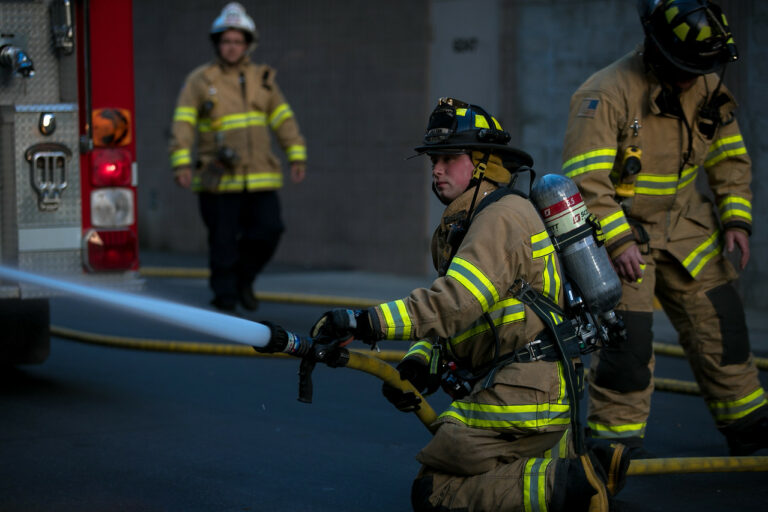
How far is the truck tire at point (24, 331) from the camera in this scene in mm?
6504

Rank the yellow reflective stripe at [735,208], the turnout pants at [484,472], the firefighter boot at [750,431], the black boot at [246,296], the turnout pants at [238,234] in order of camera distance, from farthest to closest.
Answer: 1. the black boot at [246,296]
2. the turnout pants at [238,234]
3. the yellow reflective stripe at [735,208]
4. the firefighter boot at [750,431]
5. the turnout pants at [484,472]

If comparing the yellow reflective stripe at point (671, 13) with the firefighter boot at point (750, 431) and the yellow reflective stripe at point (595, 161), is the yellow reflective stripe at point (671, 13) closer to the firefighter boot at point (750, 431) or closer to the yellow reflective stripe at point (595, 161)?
the yellow reflective stripe at point (595, 161)

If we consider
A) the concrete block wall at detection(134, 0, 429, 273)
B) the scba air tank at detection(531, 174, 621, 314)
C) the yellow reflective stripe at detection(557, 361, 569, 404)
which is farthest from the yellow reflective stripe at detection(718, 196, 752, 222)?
the concrete block wall at detection(134, 0, 429, 273)

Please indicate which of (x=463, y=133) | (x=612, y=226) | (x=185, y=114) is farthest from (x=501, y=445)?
(x=185, y=114)

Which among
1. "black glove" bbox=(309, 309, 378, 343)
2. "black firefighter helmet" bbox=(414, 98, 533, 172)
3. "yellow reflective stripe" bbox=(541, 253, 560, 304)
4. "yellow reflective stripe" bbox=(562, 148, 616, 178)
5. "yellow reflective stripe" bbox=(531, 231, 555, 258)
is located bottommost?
"black glove" bbox=(309, 309, 378, 343)

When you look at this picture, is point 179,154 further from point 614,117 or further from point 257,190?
point 614,117

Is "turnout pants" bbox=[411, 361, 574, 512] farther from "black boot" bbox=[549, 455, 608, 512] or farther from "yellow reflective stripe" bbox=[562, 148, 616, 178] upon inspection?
"yellow reflective stripe" bbox=[562, 148, 616, 178]

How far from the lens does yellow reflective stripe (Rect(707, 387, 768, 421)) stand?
504cm

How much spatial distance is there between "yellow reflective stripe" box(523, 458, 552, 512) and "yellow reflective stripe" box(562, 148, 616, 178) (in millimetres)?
1414

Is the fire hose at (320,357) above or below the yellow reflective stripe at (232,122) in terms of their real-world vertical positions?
below

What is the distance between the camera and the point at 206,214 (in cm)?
912

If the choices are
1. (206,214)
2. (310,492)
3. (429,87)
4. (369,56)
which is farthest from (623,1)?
(310,492)

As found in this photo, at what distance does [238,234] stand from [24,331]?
9.39 feet

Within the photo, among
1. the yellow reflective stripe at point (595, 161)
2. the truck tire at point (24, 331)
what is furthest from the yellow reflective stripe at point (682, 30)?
the truck tire at point (24, 331)
